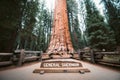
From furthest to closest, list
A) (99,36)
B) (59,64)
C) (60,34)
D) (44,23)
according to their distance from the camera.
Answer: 1. (44,23)
2. (99,36)
3. (60,34)
4. (59,64)

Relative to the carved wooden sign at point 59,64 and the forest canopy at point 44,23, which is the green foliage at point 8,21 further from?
the carved wooden sign at point 59,64

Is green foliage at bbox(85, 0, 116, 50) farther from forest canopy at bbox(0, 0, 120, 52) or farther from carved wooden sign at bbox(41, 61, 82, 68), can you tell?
carved wooden sign at bbox(41, 61, 82, 68)

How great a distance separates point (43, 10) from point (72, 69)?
59.1 feet

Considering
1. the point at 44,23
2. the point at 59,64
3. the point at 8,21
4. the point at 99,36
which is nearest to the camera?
the point at 59,64

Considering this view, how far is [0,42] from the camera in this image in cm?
585

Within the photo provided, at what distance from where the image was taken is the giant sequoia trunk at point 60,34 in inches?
383

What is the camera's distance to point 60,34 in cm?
1011

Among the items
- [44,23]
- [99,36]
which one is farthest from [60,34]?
[44,23]

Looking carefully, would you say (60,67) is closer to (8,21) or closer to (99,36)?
(8,21)

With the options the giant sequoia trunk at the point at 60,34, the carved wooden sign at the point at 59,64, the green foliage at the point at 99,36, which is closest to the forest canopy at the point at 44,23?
the green foliage at the point at 99,36

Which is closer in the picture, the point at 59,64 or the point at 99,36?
the point at 59,64

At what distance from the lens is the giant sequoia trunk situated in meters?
9.72

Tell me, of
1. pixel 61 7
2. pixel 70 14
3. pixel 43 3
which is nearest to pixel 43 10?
pixel 43 3

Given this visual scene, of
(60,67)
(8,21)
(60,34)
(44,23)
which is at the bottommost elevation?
(60,67)
